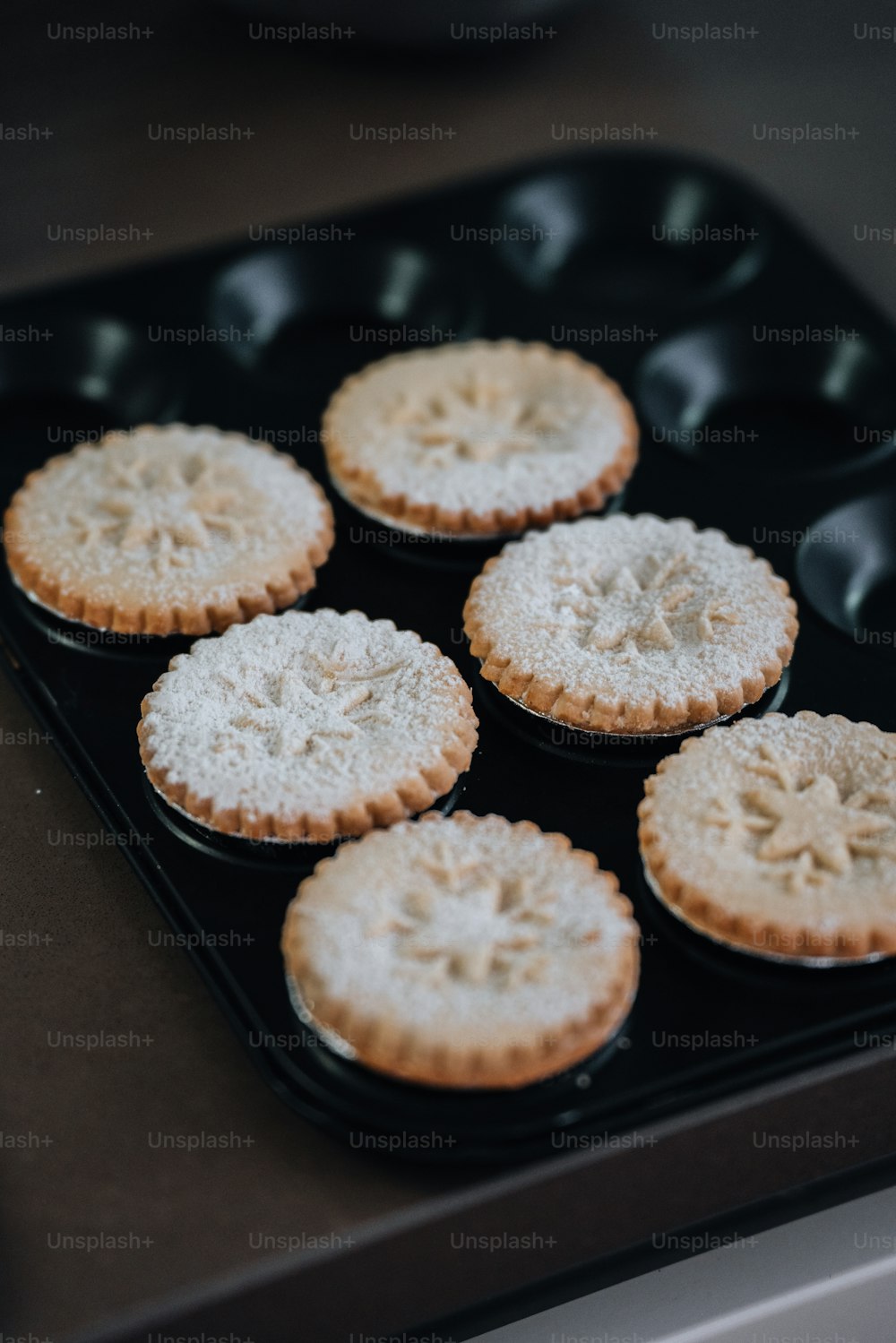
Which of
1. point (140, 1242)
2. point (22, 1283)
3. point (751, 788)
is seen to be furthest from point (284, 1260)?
A: point (751, 788)

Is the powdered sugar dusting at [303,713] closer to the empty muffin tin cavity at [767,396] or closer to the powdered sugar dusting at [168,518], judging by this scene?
the powdered sugar dusting at [168,518]

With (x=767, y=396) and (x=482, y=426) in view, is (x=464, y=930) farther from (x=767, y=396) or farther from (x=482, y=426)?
(x=767, y=396)

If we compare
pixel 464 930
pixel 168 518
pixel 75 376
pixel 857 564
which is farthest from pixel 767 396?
pixel 464 930

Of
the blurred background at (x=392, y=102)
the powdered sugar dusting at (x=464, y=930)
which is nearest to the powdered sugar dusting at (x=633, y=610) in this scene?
the powdered sugar dusting at (x=464, y=930)

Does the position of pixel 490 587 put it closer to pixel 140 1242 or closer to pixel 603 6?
pixel 140 1242

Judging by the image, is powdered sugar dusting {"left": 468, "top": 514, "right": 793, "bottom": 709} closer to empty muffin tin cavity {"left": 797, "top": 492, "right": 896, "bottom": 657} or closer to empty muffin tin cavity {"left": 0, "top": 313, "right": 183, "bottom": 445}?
empty muffin tin cavity {"left": 797, "top": 492, "right": 896, "bottom": 657}
